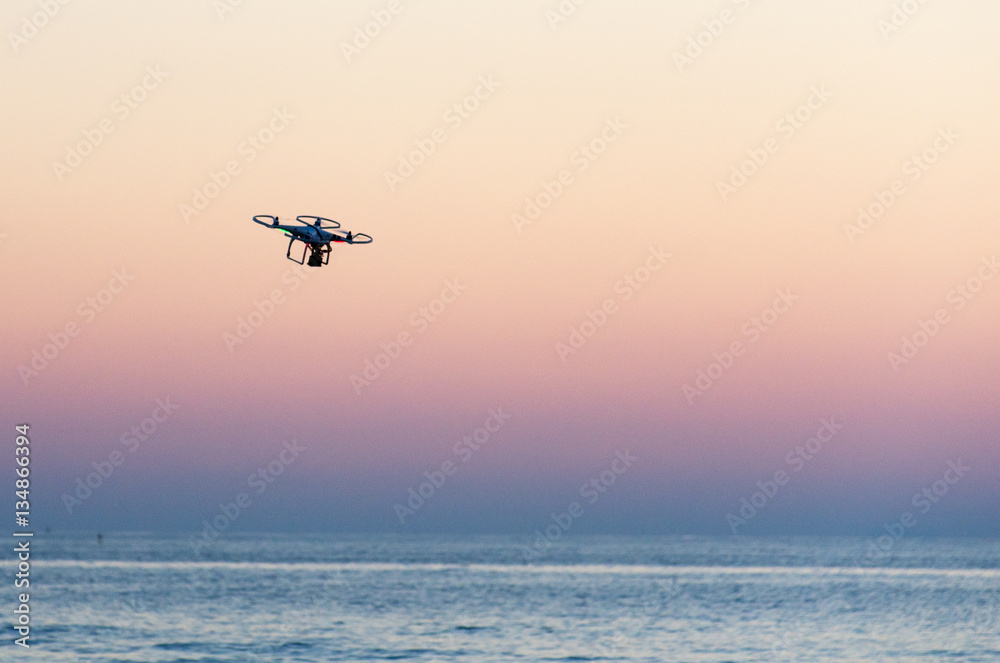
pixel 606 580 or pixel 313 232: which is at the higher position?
pixel 313 232

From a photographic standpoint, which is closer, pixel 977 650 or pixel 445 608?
pixel 977 650

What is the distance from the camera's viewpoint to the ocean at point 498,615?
215 ft

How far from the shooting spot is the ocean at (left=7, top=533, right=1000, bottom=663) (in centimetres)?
6562

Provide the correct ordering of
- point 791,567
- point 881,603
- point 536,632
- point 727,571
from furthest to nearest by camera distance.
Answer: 1. point 791,567
2. point 727,571
3. point 881,603
4. point 536,632

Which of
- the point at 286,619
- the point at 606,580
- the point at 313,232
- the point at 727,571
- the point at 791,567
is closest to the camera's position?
the point at 313,232

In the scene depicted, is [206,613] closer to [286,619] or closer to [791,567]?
[286,619]

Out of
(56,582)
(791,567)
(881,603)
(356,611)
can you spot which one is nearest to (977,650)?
(881,603)

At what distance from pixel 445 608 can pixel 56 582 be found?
42530mm

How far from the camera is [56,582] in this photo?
112m

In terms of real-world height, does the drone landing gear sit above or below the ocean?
above

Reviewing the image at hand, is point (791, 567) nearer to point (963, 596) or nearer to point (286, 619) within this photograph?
point (963, 596)

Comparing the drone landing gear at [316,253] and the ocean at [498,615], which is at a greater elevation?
the drone landing gear at [316,253]

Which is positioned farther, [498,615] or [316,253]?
[498,615]

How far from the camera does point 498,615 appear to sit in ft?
Answer: 271
